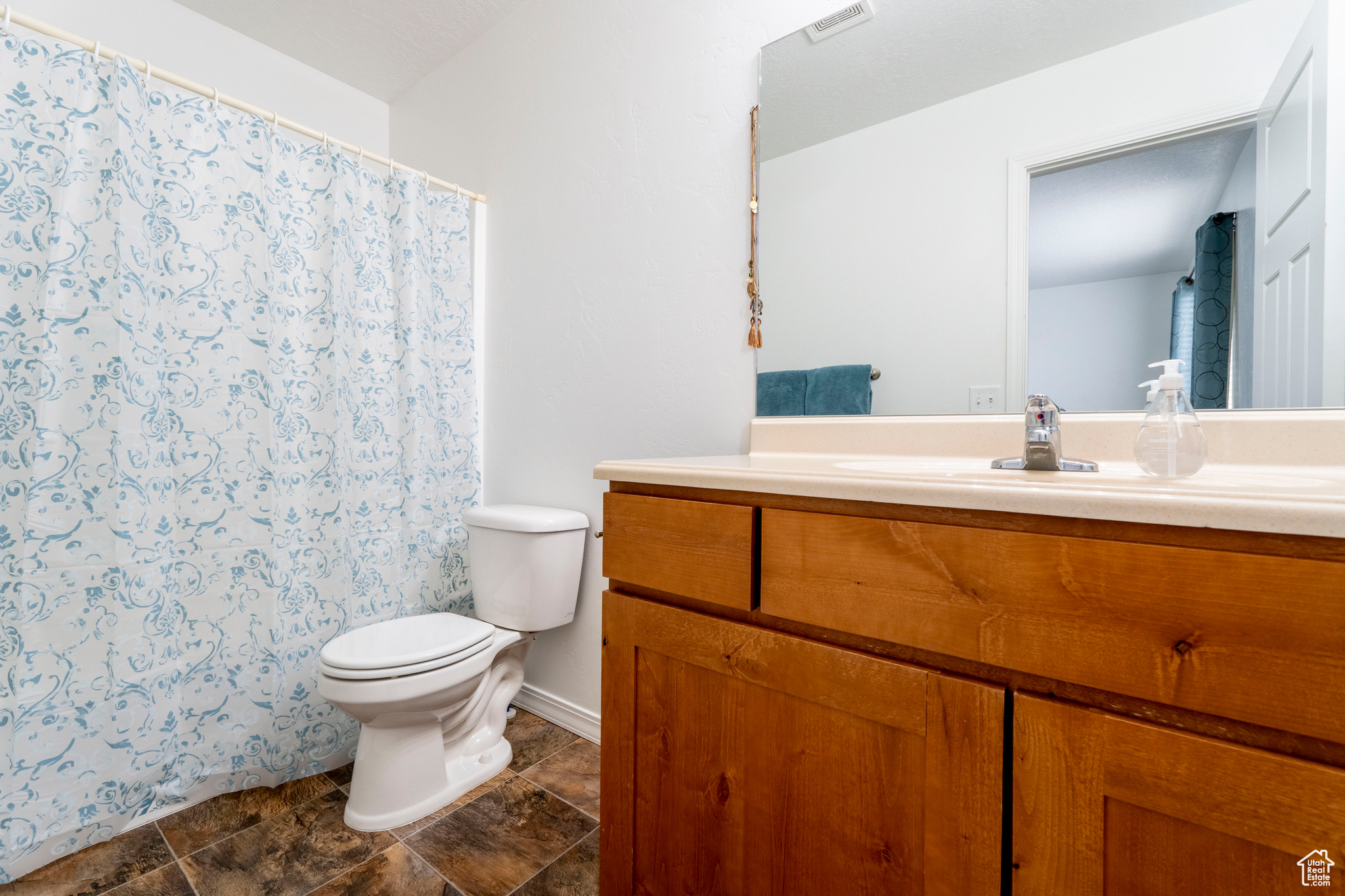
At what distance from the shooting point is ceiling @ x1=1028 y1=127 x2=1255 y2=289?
3.04ft

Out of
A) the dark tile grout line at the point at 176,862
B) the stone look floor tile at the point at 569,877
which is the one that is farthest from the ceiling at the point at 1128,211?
the dark tile grout line at the point at 176,862

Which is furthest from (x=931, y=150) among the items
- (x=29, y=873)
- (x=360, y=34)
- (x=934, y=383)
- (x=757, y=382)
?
(x=29, y=873)

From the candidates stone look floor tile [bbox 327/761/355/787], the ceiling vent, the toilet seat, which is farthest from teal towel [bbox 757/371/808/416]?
stone look floor tile [bbox 327/761/355/787]

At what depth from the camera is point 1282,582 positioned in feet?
1.55

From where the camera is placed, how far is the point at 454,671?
4.57 ft

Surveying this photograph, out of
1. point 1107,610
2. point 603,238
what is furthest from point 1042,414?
point 603,238

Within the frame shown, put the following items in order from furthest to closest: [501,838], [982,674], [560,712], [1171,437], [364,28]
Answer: [364,28] → [560,712] → [501,838] → [1171,437] → [982,674]

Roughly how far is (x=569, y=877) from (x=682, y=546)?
0.87 m

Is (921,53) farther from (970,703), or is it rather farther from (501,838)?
(501,838)

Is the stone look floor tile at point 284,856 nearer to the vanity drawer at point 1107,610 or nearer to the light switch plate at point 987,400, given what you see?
the vanity drawer at point 1107,610

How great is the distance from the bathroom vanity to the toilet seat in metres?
0.60

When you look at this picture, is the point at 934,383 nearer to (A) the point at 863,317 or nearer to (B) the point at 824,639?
(A) the point at 863,317

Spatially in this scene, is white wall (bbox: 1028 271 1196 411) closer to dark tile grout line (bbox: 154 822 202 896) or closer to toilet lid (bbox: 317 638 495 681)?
toilet lid (bbox: 317 638 495 681)

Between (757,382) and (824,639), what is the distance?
0.78 meters
